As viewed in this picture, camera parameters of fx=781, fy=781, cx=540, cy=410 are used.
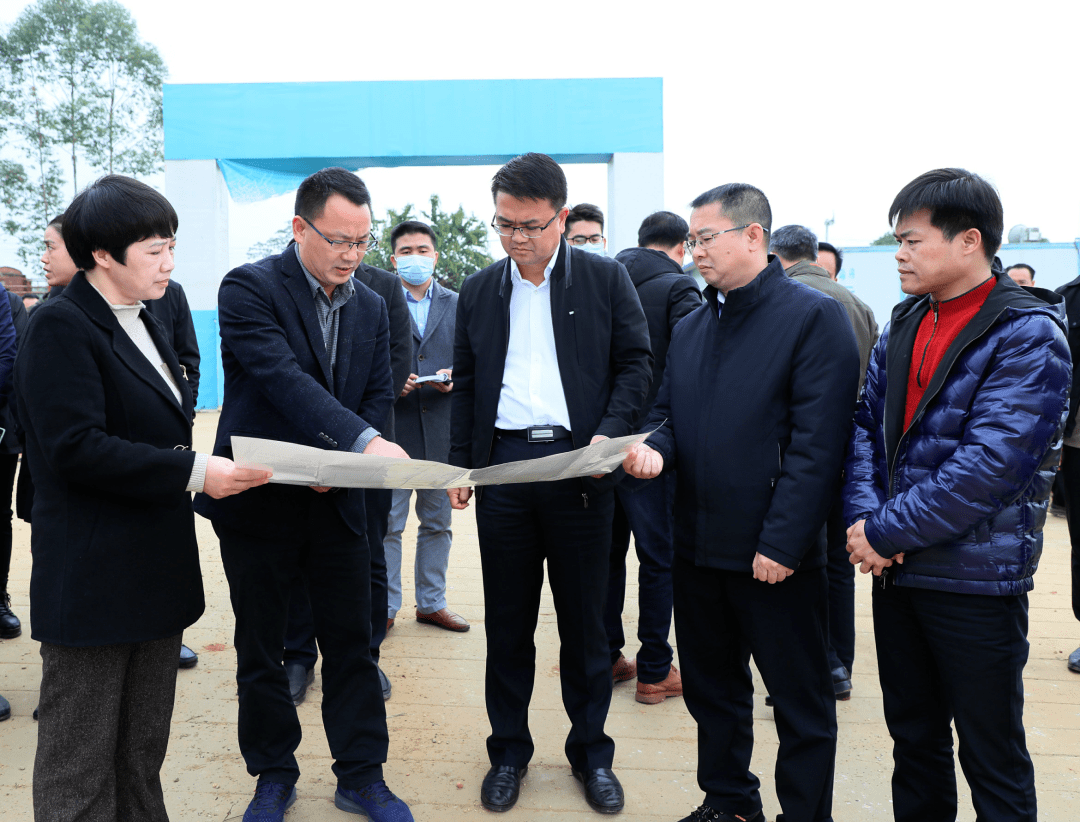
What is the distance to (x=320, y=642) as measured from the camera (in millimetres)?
2418

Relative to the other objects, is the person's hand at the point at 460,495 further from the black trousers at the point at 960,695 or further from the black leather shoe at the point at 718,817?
the black trousers at the point at 960,695

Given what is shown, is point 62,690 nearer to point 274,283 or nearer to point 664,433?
point 274,283

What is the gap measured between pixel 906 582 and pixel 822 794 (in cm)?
63

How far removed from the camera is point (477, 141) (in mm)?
12750

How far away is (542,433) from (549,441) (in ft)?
0.12

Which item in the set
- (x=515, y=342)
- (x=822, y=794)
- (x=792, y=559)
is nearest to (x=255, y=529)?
(x=515, y=342)

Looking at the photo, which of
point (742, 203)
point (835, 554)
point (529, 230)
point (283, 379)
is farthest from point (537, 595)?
point (742, 203)

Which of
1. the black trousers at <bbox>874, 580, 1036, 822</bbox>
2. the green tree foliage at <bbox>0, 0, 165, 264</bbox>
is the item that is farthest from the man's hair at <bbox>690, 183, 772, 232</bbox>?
the green tree foliage at <bbox>0, 0, 165, 264</bbox>

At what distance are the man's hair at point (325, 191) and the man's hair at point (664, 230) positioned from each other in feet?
5.17

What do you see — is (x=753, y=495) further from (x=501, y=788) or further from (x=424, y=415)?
(x=424, y=415)

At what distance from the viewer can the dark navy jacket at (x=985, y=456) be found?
171 cm

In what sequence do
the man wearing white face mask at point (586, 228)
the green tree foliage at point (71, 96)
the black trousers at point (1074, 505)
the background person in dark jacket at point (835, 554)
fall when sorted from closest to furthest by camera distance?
1. the background person in dark jacket at point (835, 554)
2. the black trousers at point (1074, 505)
3. the man wearing white face mask at point (586, 228)
4. the green tree foliage at point (71, 96)

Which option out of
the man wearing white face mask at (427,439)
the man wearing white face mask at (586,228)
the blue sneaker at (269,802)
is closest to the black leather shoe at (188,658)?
the man wearing white face mask at (427,439)

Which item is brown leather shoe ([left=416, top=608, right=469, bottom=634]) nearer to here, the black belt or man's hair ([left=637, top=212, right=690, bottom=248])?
the black belt
